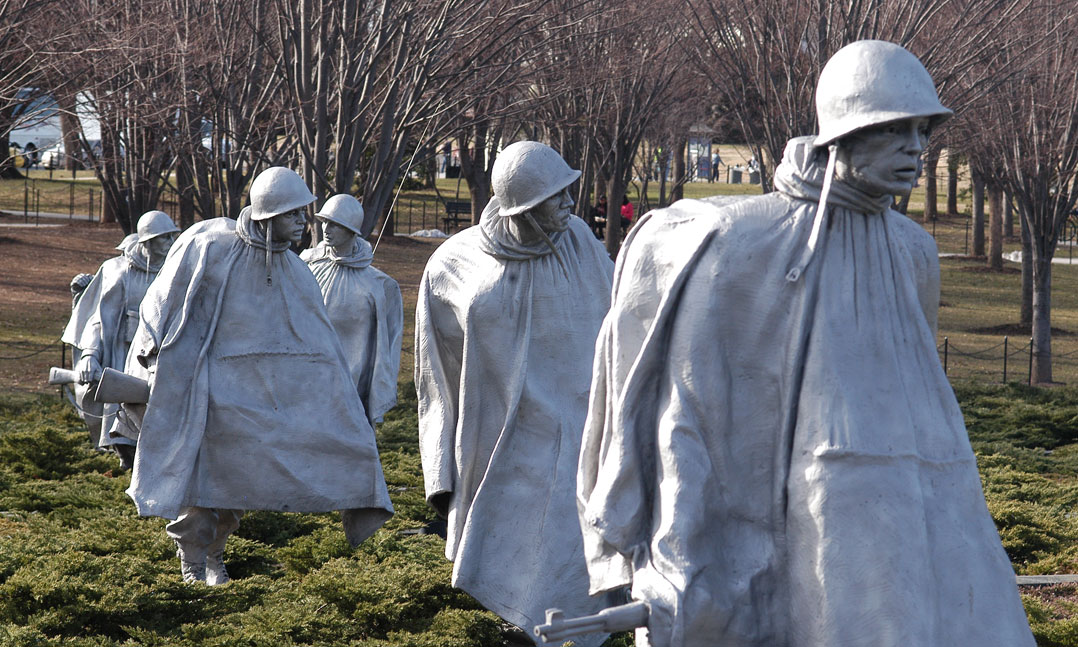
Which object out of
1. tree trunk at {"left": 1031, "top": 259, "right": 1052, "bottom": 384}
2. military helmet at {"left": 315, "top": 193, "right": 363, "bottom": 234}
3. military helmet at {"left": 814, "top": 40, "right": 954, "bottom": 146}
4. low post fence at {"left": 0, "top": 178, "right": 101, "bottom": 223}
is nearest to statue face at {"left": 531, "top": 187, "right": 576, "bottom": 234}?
military helmet at {"left": 814, "top": 40, "right": 954, "bottom": 146}

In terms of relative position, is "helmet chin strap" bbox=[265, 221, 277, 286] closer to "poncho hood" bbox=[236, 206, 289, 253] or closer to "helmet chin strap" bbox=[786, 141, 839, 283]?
"poncho hood" bbox=[236, 206, 289, 253]

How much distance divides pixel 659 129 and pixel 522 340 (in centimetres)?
2531

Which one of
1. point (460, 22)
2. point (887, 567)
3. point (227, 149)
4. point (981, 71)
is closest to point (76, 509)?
point (460, 22)

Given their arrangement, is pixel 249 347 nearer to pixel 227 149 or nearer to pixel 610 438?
pixel 610 438

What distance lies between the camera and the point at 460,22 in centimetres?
1383

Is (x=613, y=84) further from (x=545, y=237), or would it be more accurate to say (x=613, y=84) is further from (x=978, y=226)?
(x=978, y=226)

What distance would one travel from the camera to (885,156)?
3.98 metres

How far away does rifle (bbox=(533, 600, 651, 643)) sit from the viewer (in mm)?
3629

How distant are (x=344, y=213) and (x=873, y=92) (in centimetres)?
829

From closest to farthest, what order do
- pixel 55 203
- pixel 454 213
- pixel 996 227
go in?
pixel 996 227
pixel 454 213
pixel 55 203

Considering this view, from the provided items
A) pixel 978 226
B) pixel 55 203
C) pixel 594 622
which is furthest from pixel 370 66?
pixel 55 203

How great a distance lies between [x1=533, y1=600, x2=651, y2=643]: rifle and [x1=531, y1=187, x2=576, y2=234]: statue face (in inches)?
151

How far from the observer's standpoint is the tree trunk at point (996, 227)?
3334 centimetres

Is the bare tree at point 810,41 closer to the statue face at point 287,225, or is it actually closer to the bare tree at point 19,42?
the bare tree at point 19,42
